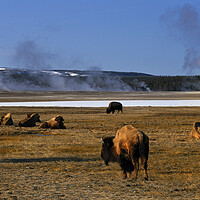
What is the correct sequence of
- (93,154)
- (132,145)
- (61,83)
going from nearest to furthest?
(132,145) → (93,154) → (61,83)

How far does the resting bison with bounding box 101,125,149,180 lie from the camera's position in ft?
33.3

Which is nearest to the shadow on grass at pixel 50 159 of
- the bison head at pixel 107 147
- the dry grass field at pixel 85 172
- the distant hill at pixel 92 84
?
the dry grass field at pixel 85 172

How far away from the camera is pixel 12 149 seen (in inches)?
666

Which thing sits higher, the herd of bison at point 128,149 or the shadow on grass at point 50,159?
the herd of bison at point 128,149

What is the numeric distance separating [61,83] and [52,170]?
523 feet

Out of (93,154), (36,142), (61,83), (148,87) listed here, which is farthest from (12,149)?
(148,87)

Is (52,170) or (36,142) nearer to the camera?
(52,170)

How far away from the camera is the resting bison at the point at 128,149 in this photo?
10.2 m

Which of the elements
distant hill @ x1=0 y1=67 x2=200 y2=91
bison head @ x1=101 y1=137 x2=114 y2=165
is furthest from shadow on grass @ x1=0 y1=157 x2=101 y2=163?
distant hill @ x1=0 y1=67 x2=200 y2=91

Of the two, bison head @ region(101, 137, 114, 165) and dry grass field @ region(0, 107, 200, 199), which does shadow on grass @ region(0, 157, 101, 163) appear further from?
bison head @ region(101, 137, 114, 165)

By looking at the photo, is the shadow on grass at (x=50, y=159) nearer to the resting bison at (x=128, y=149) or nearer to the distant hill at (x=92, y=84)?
the resting bison at (x=128, y=149)

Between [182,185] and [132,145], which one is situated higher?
[132,145]

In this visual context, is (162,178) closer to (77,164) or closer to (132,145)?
(132,145)

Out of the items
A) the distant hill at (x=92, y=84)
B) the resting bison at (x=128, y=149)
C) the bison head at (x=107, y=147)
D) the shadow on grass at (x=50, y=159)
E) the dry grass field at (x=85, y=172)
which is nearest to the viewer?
the dry grass field at (x=85, y=172)
